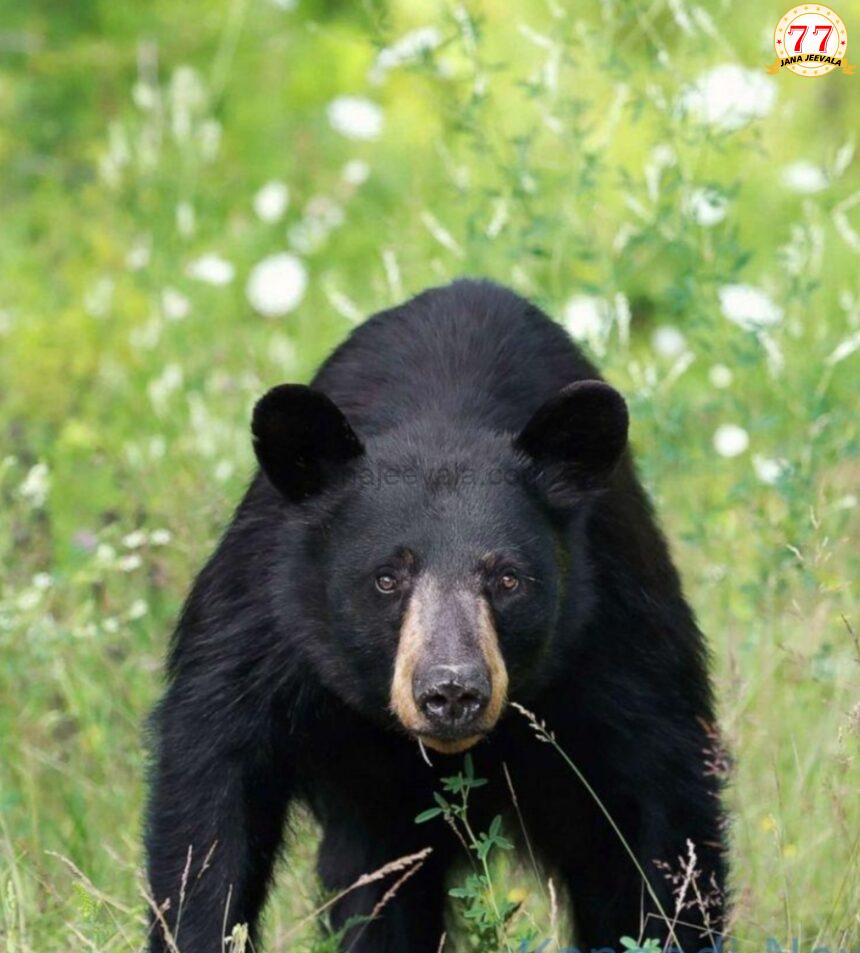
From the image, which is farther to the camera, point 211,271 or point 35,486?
point 211,271

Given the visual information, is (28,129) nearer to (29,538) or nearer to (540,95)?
(29,538)

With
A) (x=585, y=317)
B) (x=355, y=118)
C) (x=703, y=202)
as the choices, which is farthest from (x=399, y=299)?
(x=355, y=118)

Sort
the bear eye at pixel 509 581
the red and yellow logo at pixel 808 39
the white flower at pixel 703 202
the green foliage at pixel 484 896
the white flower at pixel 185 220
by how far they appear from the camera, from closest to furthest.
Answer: the green foliage at pixel 484 896 < the bear eye at pixel 509 581 < the white flower at pixel 703 202 < the red and yellow logo at pixel 808 39 < the white flower at pixel 185 220

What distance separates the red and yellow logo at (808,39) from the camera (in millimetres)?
6062

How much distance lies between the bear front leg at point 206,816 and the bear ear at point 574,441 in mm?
883

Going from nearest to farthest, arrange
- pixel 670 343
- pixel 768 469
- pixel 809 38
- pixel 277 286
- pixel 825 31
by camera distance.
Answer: pixel 768 469 < pixel 825 31 < pixel 809 38 < pixel 277 286 < pixel 670 343

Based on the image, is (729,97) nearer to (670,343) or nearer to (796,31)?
(796,31)

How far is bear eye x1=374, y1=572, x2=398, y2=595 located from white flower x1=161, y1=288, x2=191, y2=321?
385 cm

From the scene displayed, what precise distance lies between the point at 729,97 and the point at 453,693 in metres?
2.85

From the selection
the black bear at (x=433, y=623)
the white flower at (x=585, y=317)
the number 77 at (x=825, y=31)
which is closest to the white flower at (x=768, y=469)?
the white flower at (x=585, y=317)

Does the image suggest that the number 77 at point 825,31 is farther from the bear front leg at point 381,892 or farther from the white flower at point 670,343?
the bear front leg at point 381,892

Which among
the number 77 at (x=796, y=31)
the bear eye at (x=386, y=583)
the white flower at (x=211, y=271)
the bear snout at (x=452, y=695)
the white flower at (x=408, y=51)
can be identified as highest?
the number 77 at (x=796, y=31)

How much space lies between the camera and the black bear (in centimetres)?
441

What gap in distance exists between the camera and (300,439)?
4.50 metres
